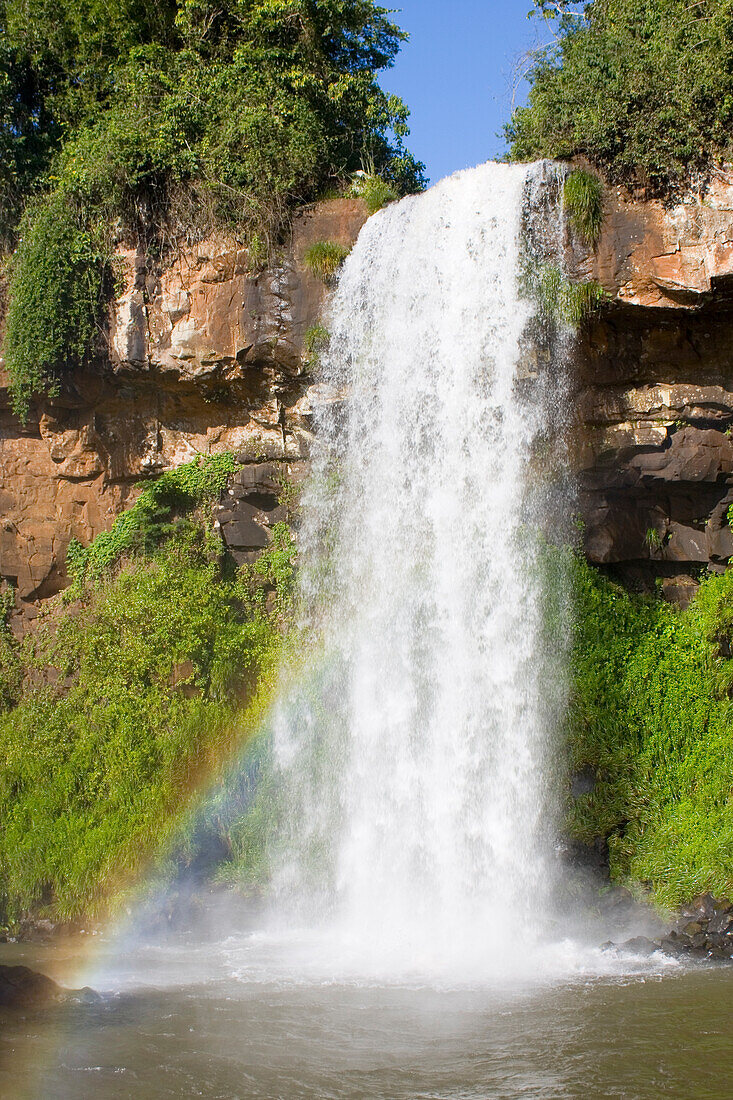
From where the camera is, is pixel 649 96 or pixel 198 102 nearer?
pixel 649 96

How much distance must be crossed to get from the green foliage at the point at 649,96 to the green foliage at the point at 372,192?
2.21 metres

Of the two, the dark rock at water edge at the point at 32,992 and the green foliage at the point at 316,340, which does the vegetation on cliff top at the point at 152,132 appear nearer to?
the green foliage at the point at 316,340

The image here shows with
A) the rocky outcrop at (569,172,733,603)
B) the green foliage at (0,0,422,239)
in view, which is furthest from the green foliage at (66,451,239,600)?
the rocky outcrop at (569,172,733,603)

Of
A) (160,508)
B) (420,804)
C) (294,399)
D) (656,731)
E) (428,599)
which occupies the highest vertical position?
(294,399)

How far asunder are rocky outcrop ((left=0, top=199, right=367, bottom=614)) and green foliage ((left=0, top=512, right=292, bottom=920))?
3.48 feet

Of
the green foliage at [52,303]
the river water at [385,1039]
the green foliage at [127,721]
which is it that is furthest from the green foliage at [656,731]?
the green foliage at [52,303]

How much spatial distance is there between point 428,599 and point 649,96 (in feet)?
22.5

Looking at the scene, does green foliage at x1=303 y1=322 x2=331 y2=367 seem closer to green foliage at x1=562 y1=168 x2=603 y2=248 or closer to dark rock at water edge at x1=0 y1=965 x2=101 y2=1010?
green foliage at x1=562 y1=168 x2=603 y2=248

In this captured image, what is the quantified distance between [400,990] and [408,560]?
17.6 feet

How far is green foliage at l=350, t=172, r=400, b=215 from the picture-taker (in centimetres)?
1289

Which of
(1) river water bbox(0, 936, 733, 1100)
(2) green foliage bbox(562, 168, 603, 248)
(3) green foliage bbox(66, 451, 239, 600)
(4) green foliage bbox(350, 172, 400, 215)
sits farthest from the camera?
(3) green foliage bbox(66, 451, 239, 600)

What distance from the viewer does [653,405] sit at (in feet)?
39.2

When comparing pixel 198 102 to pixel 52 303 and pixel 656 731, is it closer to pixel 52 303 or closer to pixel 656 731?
pixel 52 303

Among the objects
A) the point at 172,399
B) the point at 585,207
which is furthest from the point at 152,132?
the point at 585,207
